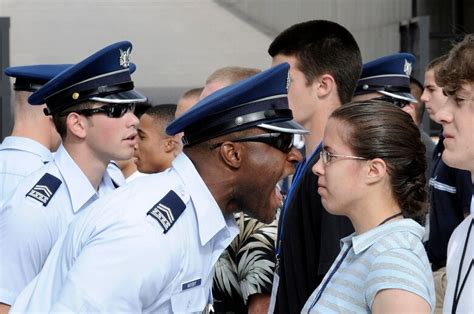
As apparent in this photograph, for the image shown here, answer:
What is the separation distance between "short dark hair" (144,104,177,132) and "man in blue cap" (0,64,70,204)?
1.26 m

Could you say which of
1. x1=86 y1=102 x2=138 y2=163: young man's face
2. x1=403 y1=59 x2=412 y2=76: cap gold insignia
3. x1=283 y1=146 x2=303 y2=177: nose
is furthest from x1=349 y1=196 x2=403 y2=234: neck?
x1=403 y1=59 x2=412 y2=76: cap gold insignia

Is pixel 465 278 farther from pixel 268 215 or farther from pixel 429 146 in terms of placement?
pixel 429 146

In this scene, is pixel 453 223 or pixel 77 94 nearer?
pixel 77 94

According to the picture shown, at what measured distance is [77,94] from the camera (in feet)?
11.8

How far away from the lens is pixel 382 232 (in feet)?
8.02

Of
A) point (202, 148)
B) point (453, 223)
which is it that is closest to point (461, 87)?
point (202, 148)

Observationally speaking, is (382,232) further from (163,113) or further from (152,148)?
(163,113)

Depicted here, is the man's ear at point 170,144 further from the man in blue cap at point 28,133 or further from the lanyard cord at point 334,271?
the lanyard cord at point 334,271

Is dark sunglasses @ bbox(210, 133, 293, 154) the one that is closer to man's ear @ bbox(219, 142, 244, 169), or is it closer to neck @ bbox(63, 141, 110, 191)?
man's ear @ bbox(219, 142, 244, 169)

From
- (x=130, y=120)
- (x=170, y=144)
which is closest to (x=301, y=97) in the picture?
(x=130, y=120)

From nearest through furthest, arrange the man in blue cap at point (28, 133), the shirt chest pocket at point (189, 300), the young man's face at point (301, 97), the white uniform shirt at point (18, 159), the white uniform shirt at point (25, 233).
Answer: the shirt chest pocket at point (189, 300)
the white uniform shirt at point (25, 233)
the young man's face at point (301, 97)
the white uniform shirt at point (18, 159)
the man in blue cap at point (28, 133)

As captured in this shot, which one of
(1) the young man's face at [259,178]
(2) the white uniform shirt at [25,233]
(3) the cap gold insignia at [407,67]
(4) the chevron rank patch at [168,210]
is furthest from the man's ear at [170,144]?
(4) the chevron rank patch at [168,210]

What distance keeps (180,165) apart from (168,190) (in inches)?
4.3

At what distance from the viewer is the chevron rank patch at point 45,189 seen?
3314mm
